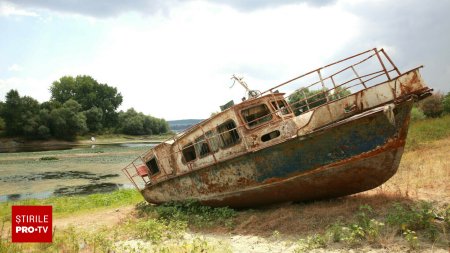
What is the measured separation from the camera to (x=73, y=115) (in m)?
67.1

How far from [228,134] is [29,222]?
19.2 feet

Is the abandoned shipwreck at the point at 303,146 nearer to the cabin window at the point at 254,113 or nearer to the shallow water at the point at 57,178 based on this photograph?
the cabin window at the point at 254,113

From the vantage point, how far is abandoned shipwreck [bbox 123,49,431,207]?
29.4ft

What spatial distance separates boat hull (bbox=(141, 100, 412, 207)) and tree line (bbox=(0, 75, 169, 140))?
59.6 metres

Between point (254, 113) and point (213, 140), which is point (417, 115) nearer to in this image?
point (254, 113)

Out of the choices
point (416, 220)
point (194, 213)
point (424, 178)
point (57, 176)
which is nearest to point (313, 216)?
point (416, 220)

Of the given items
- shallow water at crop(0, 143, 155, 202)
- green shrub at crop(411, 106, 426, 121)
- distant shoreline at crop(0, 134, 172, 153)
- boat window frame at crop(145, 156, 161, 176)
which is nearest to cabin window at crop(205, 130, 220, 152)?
boat window frame at crop(145, 156, 161, 176)

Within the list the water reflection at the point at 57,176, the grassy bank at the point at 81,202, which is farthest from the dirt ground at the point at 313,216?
the water reflection at the point at 57,176

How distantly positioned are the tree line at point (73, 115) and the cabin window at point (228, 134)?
2325 inches

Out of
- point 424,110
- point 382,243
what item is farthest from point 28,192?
point 424,110

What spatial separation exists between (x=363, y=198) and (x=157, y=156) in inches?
285

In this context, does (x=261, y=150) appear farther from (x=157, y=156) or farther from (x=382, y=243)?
(x=157, y=156)

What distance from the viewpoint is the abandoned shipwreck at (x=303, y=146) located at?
8969 millimetres

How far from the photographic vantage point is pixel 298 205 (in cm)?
1047
